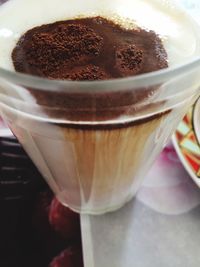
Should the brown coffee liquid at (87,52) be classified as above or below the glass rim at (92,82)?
below

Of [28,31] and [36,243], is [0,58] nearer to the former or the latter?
[28,31]

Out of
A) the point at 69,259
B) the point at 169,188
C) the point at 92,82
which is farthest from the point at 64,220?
the point at 92,82

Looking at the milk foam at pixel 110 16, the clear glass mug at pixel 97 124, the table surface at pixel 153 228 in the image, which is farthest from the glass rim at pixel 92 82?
the table surface at pixel 153 228

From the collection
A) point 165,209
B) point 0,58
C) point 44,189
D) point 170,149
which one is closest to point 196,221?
point 165,209

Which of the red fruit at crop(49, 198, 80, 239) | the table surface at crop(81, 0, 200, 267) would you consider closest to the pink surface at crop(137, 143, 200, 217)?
the table surface at crop(81, 0, 200, 267)

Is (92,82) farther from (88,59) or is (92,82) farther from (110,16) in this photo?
(110,16)

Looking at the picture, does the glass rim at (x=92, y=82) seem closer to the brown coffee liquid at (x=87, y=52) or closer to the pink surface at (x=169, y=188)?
the brown coffee liquid at (x=87, y=52)

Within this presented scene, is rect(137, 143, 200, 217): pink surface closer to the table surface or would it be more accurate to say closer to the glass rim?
the table surface
